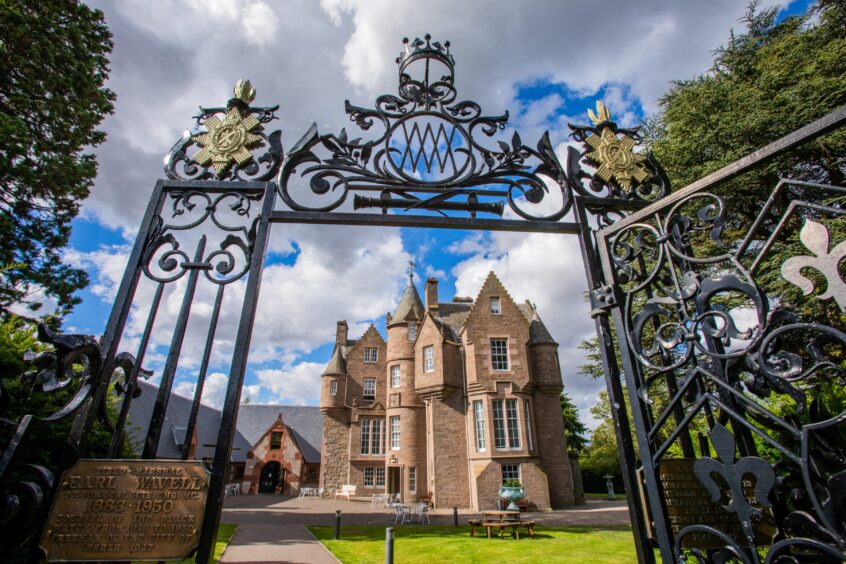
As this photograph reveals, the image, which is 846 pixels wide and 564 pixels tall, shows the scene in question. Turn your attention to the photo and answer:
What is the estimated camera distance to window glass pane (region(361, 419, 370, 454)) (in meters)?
29.8

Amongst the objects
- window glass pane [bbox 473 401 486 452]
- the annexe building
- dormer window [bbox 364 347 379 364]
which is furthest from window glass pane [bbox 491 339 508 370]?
the annexe building

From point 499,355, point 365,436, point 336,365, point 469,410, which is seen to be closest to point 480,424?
point 469,410

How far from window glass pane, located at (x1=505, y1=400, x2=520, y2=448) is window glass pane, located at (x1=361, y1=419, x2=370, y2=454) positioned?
1218 cm

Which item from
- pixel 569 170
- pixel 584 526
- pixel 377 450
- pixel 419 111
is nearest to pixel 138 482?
pixel 419 111

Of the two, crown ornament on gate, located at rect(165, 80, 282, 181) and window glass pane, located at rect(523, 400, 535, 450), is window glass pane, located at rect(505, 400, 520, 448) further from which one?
crown ornament on gate, located at rect(165, 80, 282, 181)

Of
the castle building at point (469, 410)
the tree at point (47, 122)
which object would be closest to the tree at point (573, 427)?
the castle building at point (469, 410)

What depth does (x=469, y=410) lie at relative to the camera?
23.1m

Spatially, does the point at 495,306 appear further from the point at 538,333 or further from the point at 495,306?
the point at 538,333

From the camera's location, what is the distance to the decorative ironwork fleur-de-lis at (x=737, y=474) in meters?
1.91

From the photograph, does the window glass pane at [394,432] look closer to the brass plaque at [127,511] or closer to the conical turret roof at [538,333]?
the conical turret roof at [538,333]

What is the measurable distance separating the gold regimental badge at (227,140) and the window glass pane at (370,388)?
1219 inches

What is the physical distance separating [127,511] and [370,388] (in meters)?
31.5

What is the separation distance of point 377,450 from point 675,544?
2993cm

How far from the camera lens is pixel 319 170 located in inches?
144
